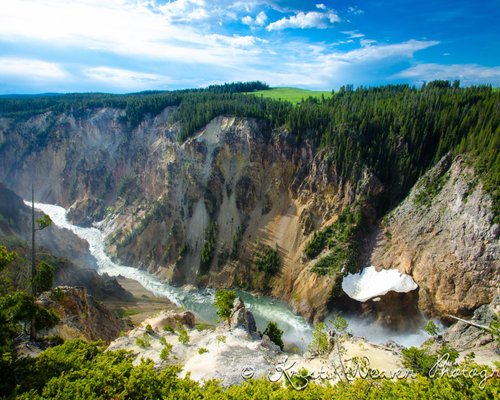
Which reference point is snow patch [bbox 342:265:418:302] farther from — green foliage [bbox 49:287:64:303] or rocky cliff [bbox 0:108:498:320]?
green foliage [bbox 49:287:64:303]

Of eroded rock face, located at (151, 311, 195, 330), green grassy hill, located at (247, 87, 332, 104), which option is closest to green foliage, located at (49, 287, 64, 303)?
eroded rock face, located at (151, 311, 195, 330)

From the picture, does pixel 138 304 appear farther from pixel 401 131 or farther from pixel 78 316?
pixel 401 131

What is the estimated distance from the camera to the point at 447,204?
2044 inches

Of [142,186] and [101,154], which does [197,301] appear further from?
[101,154]

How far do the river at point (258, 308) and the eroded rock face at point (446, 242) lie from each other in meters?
7.52

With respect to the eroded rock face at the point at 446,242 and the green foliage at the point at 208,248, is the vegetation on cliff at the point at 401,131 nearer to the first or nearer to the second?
the eroded rock face at the point at 446,242

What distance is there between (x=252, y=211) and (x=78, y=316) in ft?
143

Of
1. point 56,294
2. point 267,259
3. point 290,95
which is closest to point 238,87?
point 290,95

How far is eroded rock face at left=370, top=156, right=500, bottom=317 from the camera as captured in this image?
44.5 m

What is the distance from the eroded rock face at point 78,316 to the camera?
3105 cm

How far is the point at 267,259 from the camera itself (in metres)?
65.0

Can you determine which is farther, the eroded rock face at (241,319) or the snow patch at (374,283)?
the snow patch at (374,283)

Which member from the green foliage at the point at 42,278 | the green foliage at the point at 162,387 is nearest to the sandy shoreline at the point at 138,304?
the green foliage at the point at 42,278

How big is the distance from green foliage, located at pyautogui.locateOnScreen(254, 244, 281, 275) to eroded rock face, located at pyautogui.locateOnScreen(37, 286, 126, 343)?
29650mm
